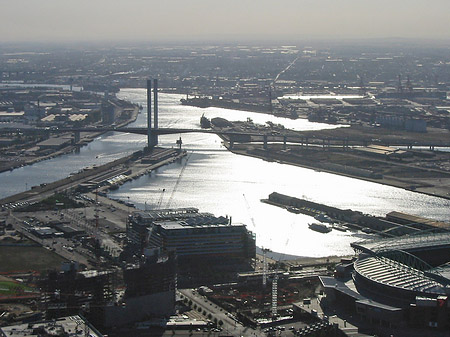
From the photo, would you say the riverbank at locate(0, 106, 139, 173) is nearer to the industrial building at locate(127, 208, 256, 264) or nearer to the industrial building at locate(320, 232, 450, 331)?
the industrial building at locate(127, 208, 256, 264)

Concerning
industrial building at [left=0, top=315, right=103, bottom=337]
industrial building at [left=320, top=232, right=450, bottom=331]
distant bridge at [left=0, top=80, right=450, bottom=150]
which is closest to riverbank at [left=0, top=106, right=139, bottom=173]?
distant bridge at [left=0, top=80, right=450, bottom=150]

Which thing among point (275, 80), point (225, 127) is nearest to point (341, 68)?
point (275, 80)

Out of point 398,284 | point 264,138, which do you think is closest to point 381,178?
point 264,138

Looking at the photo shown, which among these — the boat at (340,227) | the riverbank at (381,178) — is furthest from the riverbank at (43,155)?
the boat at (340,227)

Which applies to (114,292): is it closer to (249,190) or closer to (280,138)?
(249,190)

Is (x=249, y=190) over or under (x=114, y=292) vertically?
under
